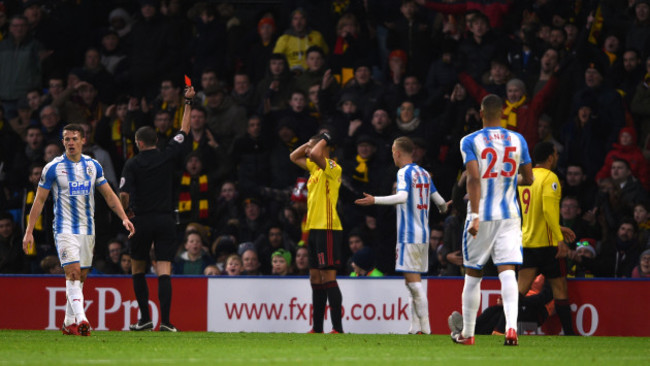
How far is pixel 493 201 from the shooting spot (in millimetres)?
9531

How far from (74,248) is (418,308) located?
151 inches

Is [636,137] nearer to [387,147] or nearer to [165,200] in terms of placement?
[387,147]

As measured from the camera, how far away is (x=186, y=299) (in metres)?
14.8

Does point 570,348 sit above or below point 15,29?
below

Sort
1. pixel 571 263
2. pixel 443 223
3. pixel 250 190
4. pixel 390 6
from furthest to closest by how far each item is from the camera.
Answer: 1. pixel 390 6
2. pixel 250 190
3. pixel 443 223
4. pixel 571 263

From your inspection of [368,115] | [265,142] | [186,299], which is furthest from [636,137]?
[186,299]

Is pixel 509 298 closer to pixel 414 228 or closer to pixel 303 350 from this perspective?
pixel 303 350

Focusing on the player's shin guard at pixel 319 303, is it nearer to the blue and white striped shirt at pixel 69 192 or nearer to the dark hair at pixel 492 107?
the blue and white striped shirt at pixel 69 192

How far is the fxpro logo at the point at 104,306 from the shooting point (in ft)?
48.3

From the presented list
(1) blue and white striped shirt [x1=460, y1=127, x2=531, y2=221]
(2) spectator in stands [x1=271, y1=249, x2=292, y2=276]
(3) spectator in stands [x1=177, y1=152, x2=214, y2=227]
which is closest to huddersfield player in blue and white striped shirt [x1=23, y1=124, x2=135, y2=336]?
(2) spectator in stands [x1=271, y1=249, x2=292, y2=276]

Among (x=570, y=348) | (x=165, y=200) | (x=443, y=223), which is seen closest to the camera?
(x=570, y=348)

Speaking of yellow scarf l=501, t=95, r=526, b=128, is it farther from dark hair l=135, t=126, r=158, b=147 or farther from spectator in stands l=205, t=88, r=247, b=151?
dark hair l=135, t=126, r=158, b=147

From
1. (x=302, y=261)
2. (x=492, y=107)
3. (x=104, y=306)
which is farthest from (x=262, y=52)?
(x=492, y=107)

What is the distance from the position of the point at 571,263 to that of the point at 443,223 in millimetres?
1992
